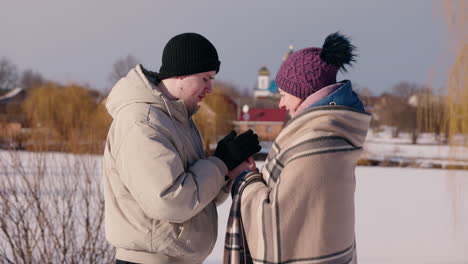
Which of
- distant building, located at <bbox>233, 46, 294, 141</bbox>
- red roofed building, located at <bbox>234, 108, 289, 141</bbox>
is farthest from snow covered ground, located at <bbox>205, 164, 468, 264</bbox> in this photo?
red roofed building, located at <bbox>234, 108, 289, 141</bbox>

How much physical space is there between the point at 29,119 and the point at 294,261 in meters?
3.67

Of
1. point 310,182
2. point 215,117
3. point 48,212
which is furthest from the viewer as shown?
point 215,117

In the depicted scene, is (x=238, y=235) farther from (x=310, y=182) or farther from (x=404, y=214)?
(x=404, y=214)

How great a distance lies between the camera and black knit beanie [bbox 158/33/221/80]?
1.95 metres

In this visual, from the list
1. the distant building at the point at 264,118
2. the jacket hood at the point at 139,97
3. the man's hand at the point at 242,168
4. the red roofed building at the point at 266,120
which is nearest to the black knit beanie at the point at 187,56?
the jacket hood at the point at 139,97

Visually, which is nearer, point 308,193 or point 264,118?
point 308,193

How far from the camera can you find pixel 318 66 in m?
1.90

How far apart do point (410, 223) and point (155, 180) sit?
7454 millimetres

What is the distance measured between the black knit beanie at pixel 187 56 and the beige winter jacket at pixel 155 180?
0.13 meters

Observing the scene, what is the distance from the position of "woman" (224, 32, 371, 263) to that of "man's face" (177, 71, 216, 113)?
15.4 inches

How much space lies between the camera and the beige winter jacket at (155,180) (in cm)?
172

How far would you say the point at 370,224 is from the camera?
796cm

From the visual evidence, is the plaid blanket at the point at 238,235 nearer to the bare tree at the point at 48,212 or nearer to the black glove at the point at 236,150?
the black glove at the point at 236,150

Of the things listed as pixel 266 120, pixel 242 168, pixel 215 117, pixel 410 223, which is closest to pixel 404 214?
pixel 410 223
